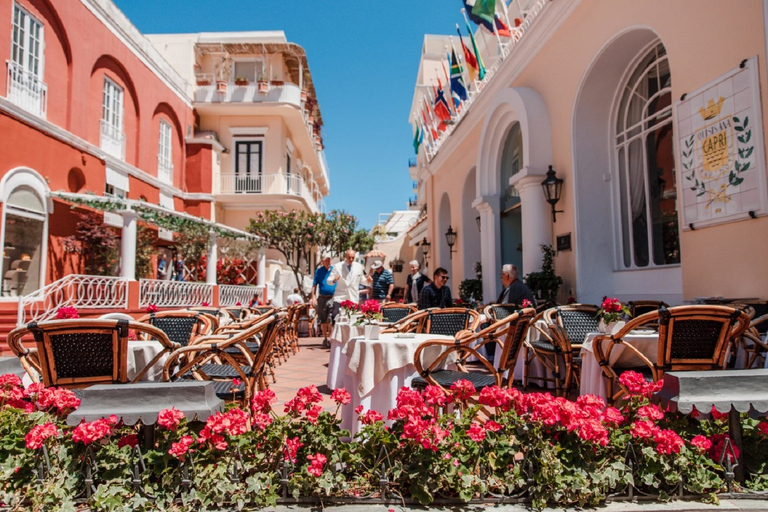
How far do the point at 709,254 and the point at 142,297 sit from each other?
1098cm

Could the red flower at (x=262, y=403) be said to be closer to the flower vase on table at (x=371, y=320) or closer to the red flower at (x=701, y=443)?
the flower vase on table at (x=371, y=320)

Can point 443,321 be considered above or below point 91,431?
above

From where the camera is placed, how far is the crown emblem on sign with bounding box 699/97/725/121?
455cm

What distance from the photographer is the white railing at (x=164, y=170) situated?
17.6 meters

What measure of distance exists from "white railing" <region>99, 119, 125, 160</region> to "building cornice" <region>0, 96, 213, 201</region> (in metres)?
0.37

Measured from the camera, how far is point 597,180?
23.2ft

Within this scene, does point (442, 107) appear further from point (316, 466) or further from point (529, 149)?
point (316, 466)

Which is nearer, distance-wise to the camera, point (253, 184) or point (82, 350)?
point (82, 350)

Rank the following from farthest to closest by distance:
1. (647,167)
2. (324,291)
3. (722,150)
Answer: (324,291)
(647,167)
(722,150)

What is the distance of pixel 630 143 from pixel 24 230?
1144 cm

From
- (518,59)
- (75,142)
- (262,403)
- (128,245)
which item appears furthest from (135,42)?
(262,403)

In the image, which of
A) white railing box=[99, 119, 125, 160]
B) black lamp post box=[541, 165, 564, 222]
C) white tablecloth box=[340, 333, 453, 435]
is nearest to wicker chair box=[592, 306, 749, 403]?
white tablecloth box=[340, 333, 453, 435]

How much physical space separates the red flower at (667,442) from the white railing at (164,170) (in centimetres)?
1790

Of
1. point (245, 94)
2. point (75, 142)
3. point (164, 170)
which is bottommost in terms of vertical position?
point (75, 142)
